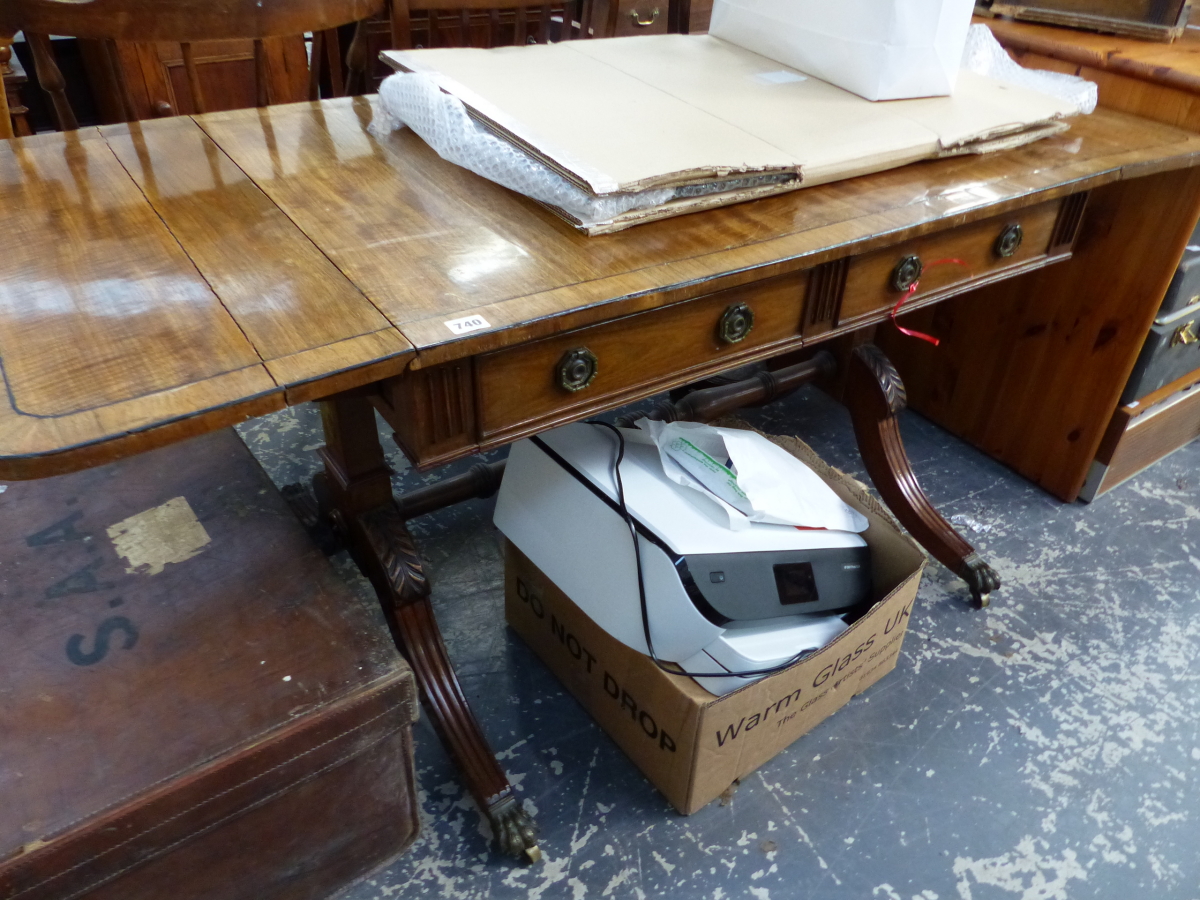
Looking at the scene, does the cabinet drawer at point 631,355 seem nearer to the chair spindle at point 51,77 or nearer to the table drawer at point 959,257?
the table drawer at point 959,257

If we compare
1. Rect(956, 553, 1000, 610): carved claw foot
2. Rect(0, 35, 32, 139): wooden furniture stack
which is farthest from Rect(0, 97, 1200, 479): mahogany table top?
Rect(0, 35, 32, 139): wooden furniture stack

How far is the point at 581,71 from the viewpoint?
45.1 inches

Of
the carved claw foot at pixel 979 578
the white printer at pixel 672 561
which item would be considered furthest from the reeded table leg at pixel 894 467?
the white printer at pixel 672 561

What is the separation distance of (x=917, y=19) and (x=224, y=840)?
123cm

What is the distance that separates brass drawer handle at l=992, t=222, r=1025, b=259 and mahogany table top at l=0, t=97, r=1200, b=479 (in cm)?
7

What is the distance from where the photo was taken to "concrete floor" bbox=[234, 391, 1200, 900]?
1.11m

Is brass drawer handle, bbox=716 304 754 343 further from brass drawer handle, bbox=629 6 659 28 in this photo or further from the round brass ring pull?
brass drawer handle, bbox=629 6 659 28

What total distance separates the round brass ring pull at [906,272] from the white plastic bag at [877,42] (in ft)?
0.87

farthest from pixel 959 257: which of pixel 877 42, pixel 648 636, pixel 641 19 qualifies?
pixel 641 19

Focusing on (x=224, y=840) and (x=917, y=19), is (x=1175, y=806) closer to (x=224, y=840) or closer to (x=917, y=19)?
(x=917, y=19)

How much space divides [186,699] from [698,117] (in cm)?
84

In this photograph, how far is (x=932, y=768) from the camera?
124 centimetres

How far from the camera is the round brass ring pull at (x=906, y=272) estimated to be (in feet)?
3.32

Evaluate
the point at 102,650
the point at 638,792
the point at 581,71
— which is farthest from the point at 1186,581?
the point at 102,650
